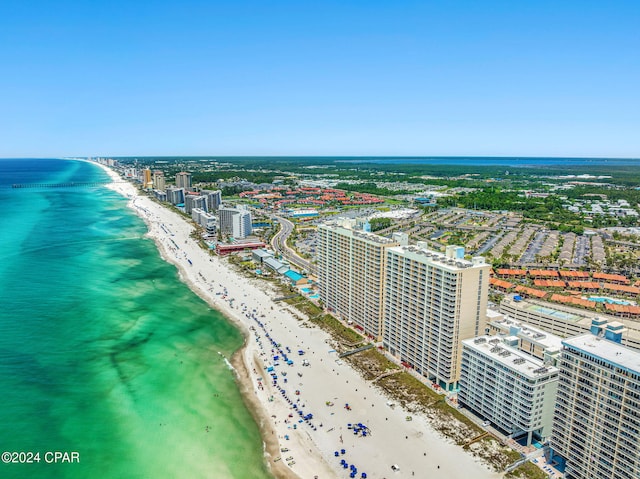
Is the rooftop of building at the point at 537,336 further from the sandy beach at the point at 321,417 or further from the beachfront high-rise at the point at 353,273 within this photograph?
the beachfront high-rise at the point at 353,273

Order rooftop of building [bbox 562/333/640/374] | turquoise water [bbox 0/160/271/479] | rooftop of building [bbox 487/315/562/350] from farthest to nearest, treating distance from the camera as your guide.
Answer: rooftop of building [bbox 487/315/562/350] → turquoise water [bbox 0/160/271/479] → rooftop of building [bbox 562/333/640/374]

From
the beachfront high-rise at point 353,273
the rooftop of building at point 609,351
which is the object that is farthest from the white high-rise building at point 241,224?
the rooftop of building at point 609,351

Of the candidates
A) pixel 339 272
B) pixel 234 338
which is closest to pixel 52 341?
pixel 234 338

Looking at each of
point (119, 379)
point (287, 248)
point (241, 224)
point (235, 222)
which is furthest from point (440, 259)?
point (235, 222)

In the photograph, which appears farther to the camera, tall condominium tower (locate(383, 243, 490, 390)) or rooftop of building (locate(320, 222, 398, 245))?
rooftop of building (locate(320, 222, 398, 245))

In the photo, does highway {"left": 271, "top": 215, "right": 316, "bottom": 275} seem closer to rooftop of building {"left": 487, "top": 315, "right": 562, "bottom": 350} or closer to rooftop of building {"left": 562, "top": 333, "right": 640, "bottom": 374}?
rooftop of building {"left": 487, "top": 315, "right": 562, "bottom": 350}

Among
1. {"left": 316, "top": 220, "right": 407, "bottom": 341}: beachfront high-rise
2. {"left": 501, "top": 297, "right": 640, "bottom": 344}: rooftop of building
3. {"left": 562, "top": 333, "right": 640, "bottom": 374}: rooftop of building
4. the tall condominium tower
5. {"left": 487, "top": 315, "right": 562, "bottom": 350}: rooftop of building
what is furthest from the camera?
{"left": 316, "top": 220, "right": 407, "bottom": 341}: beachfront high-rise

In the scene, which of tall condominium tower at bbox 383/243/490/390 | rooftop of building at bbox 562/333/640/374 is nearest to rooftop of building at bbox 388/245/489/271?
tall condominium tower at bbox 383/243/490/390

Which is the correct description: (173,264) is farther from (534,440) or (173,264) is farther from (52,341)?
(534,440)
